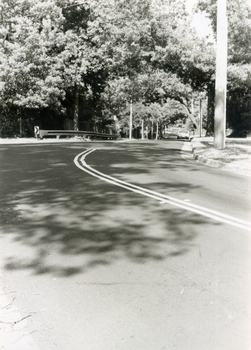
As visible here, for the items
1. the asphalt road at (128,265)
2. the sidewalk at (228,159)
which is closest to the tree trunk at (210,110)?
the sidewalk at (228,159)

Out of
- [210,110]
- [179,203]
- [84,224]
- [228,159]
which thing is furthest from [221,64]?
[210,110]

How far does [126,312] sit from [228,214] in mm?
3744

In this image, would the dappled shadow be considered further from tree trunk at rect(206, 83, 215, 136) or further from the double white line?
tree trunk at rect(206, 83, 215, 136)

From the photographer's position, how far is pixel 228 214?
736 cm

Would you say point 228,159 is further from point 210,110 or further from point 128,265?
point 210,110

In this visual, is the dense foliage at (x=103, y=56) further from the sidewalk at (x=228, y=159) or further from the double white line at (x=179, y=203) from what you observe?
the double white line at (x=179, y=203)

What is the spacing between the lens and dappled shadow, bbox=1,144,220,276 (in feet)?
17.6

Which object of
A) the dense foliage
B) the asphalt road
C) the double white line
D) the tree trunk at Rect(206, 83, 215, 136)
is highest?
the dense foliage

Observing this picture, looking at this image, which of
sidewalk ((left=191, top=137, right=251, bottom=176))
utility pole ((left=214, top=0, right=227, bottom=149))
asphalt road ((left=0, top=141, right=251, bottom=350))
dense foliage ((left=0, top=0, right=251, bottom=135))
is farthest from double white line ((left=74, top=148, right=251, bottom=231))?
dense foliage ((left=0, top=0, right=251, bottom=135))

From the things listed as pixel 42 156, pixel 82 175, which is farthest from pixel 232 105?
pixel 82 175

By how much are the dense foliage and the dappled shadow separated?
24.4 meters

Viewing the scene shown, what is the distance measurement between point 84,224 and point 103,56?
34483 millimetres

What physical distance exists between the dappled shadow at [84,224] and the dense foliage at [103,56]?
24441 millimetres

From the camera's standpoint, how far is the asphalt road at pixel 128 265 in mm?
3721
